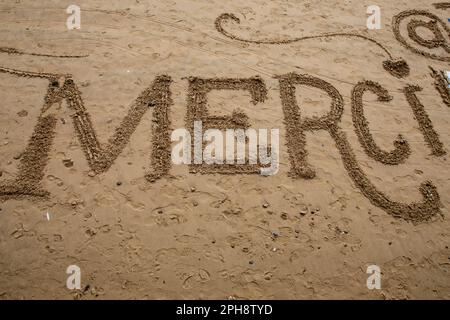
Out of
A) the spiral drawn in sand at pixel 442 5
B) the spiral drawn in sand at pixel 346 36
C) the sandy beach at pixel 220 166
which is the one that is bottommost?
the sandy beach at pixel 220 166

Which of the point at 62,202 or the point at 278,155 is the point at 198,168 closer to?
the point at 278,155

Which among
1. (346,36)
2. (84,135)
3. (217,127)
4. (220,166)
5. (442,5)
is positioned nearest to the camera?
(220,166)

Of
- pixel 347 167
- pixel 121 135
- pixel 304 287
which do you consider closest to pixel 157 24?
pixel 121 135

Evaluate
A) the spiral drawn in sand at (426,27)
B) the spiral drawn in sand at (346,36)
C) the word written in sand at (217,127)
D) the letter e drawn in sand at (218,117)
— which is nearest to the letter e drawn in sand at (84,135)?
the word written in sand at (217,127)

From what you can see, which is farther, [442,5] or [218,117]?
[442,5]

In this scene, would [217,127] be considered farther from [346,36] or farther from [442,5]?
[442,5]

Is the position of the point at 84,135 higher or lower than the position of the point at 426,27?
lower

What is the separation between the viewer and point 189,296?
351cm

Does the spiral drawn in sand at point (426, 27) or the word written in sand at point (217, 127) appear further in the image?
the spiral drawn in sand at point (426, 27)

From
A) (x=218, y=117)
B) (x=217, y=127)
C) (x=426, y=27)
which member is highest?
(x=426, y=27)

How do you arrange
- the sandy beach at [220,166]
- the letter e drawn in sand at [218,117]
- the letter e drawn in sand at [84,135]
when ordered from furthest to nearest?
the letter e drawn in sand at [218,117] → the letter e drawn in sand at [84,135] → the sandy beach at [220,166]

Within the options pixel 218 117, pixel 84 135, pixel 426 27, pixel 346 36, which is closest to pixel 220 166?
pixel 218 117

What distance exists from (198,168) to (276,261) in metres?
1.42

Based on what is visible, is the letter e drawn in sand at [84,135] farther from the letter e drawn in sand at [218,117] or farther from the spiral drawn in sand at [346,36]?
the spiral drawn in sand at [346,36]
